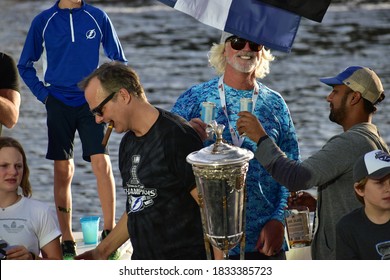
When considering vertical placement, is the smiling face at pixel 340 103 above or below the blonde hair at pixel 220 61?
above

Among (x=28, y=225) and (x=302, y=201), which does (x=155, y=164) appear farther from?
(x=302, y=201)

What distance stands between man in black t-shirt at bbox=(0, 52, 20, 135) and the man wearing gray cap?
1.96 metres

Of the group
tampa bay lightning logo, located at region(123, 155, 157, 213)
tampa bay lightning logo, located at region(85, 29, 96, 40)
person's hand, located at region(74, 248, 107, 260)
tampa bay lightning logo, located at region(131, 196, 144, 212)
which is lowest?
person's hand, located at region(74, 248, 107, 260)

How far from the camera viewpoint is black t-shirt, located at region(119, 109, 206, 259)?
214 inches

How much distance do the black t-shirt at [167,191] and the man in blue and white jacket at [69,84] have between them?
248 cm

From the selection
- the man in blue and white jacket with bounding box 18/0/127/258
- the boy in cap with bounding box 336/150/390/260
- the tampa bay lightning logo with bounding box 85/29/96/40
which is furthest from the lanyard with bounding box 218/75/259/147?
the tampa bay lightning logo with bounding box 85/29/96/40

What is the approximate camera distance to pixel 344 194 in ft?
18.6

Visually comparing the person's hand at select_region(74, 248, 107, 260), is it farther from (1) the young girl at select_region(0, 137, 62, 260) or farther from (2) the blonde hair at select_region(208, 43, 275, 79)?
(2) the blonde hair at select_region(208, 43, 275, 79)

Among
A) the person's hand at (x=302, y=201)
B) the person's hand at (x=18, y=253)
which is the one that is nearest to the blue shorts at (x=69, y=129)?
the person's hand at (x=302, y=201)

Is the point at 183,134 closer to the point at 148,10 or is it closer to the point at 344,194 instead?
the point at 344,194

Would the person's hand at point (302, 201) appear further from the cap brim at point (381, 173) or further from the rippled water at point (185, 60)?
the rippled water at point (185, 60)

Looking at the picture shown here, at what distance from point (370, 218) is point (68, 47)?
3.35m

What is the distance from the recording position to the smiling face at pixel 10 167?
6.00m
